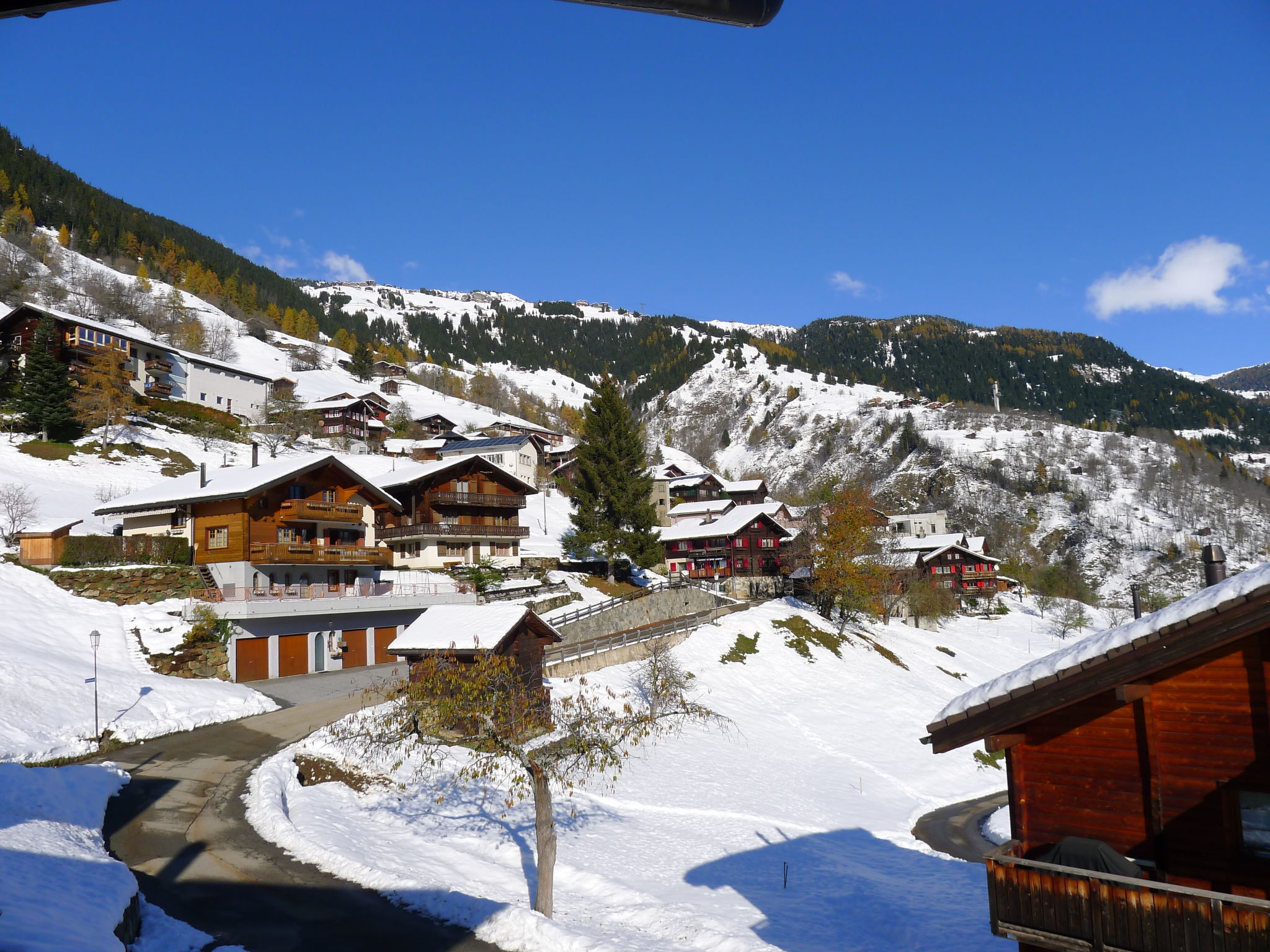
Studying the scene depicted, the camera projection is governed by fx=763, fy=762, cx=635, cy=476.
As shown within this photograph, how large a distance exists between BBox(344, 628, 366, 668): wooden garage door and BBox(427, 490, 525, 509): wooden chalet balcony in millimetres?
16555

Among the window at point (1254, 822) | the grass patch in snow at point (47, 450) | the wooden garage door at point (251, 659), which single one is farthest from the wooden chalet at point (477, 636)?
the grass patch in snow at point (47, 450)

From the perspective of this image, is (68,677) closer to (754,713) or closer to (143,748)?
(143,748)

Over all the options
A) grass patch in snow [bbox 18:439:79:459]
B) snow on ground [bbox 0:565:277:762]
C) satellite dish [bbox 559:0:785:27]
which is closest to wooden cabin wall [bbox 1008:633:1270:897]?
satellite dish [bbox 559:0:785:27]

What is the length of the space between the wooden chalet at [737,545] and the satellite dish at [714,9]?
8023 centimetres

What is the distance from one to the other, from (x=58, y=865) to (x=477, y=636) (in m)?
14.7

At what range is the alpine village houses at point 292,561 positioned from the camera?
3862cm

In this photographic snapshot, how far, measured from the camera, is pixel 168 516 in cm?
4422

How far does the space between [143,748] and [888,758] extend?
34.0 m

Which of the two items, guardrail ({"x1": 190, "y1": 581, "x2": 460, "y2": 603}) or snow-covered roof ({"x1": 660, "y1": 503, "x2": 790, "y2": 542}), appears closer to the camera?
guardrail ({"x1": 190, "y1": 581, "x2": 460, "y2": 603})

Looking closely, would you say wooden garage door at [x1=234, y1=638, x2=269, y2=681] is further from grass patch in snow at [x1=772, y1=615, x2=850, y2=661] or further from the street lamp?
grass patch in snow at [x1=772, y1=615, x2=850, y2=661]

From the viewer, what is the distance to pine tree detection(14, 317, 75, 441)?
60.9 m

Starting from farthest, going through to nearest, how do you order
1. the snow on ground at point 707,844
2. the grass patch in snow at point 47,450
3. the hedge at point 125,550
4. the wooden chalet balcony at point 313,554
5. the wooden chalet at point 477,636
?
the grass patch in snow at point 47,450, the wooden chalet balcony at point 313,554, the hedge at point 125,550, the wooden chalet at point 477,636, the snow on ground at point 707,844

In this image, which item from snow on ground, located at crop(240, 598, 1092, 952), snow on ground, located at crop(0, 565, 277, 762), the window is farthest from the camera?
snow on ground, located at crop(0, 565, 277, 762)

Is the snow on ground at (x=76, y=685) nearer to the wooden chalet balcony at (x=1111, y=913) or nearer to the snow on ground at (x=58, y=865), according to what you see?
the snow on ground at (x=58, y=865)
